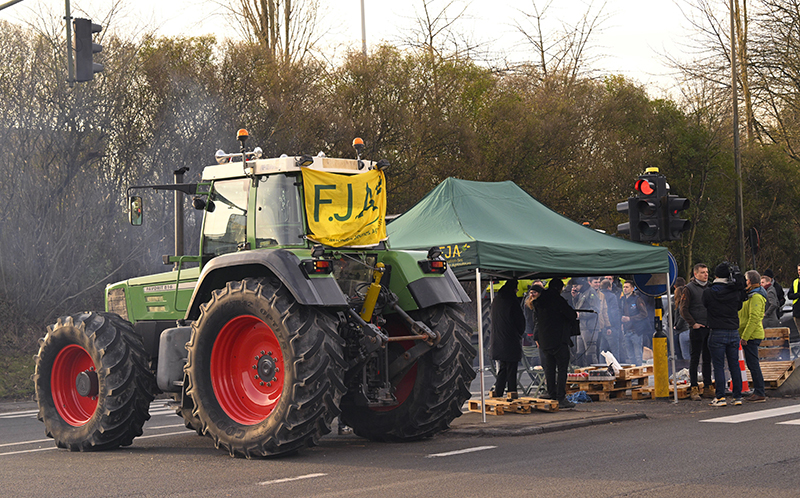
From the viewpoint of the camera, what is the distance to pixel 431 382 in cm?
930

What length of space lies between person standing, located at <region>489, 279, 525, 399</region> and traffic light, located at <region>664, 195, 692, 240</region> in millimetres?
2250

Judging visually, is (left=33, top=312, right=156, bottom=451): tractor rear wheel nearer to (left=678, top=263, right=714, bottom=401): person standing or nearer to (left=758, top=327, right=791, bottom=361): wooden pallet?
(left=678, top=263, right=714, bottom=401): person standing

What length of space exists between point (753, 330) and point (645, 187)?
8.76 ft

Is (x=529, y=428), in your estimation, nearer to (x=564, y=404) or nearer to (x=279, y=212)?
(x=564, y=404)

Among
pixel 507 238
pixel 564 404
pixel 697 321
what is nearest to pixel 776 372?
A: pixel 697 321

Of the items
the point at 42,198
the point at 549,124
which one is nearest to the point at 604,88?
the point at 549,124

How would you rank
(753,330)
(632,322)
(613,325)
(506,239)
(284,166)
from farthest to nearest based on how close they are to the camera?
1. (632,322)
2. (613,325)
3. (753,330)
4. (506,239)
5. (284,166)

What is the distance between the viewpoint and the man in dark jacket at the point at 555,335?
12.7 metres

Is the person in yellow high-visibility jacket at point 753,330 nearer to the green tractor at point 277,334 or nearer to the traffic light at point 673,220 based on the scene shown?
the traffic light at point 673,220

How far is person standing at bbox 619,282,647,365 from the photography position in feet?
57.4

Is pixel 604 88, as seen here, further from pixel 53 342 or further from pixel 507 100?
pixel 53 342

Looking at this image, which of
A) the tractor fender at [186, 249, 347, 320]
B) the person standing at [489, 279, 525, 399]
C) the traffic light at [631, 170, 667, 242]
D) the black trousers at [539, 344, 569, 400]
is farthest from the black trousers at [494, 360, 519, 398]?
the tractor fender at [186, 249, 347, 320]

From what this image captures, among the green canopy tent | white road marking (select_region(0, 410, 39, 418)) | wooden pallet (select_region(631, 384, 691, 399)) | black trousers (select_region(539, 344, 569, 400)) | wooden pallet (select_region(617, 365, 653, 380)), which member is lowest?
white road marking (select_region(0, 410, 39, 418))

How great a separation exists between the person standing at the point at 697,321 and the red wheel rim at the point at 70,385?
851 centimetres
